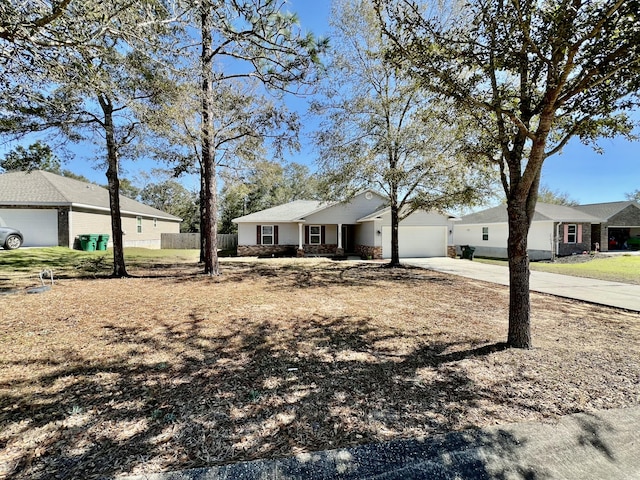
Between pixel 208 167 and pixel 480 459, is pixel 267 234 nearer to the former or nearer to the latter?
pixel 208 167

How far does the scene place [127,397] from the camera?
9.31 ft

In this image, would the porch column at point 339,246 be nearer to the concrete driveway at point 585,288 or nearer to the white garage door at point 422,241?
the white garage door at point 422,241

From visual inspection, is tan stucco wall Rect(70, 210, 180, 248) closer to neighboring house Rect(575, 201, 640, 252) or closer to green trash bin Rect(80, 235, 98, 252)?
green trash bin Rect(80, 235, 98, 252)

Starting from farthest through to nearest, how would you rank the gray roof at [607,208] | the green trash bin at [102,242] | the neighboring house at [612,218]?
the gray roof at [607,208], the neighboring house at [612,218], the green trash bin at [102,242]

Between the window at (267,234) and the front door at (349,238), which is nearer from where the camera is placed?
the window at (267,234)

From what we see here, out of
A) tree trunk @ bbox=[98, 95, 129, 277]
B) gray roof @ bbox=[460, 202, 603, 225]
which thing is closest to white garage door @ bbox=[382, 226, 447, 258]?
gray roof @ bbox=[460, 202, 603, 225]

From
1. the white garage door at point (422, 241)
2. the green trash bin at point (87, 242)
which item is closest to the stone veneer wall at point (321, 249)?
the white garage door at point (422, 241)

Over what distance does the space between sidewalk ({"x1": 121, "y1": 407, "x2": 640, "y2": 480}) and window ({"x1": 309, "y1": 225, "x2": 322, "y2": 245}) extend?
18.2 metres

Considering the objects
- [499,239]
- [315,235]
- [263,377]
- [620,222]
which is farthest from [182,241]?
[620,222]

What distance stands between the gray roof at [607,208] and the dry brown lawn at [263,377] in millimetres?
20924

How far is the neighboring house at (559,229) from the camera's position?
18.7 m

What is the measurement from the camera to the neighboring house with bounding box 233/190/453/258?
18781mm

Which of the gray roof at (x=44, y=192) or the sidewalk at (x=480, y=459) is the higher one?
the gray roof at (x=44, y=192)

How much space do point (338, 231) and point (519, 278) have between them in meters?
16.3
